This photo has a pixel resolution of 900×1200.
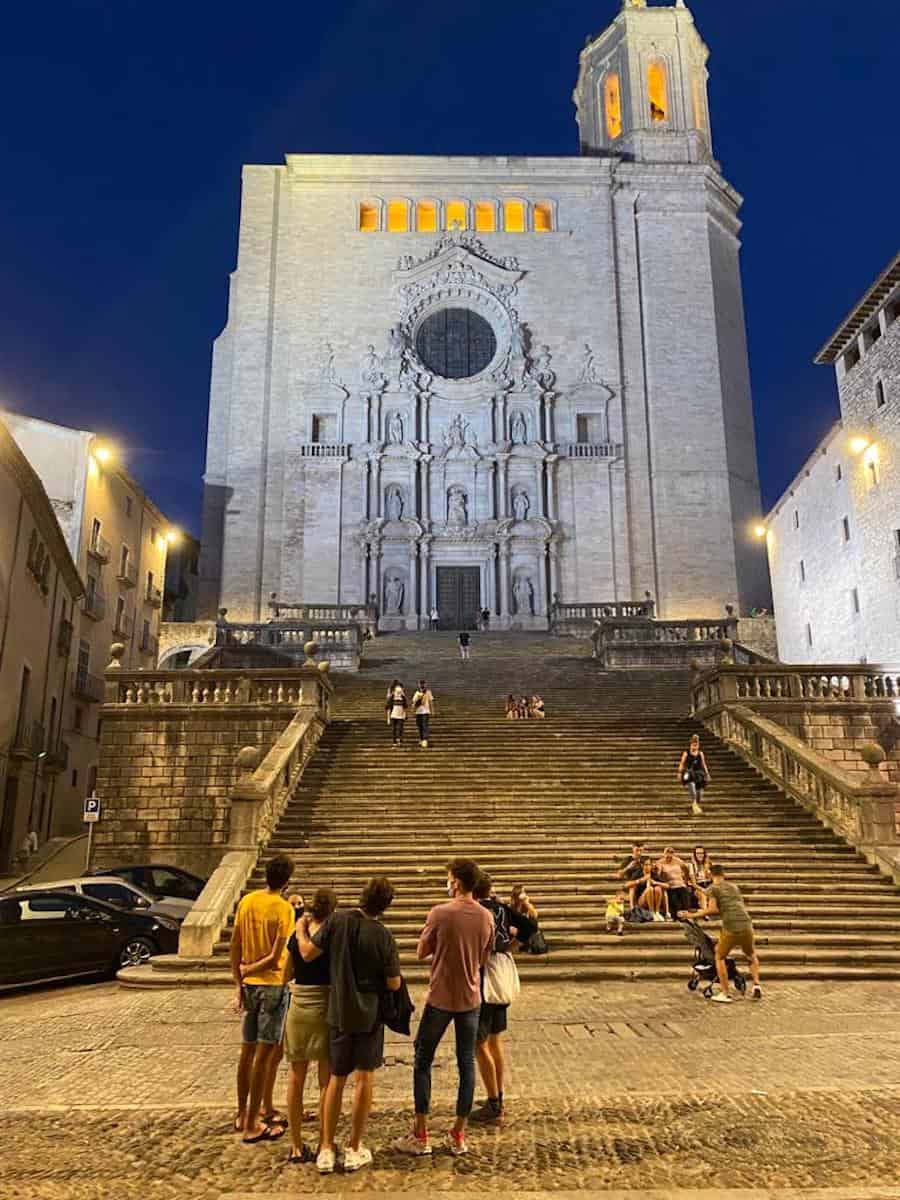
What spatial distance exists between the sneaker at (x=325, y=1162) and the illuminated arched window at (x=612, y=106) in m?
48.5

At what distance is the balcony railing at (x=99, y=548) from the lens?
31.6 meters

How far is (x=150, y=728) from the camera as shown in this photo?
17.6 meters

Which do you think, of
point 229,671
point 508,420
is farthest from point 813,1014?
point 508,420

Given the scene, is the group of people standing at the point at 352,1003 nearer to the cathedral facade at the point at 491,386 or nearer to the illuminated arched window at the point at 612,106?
the cathedral facade at the point at 491,386

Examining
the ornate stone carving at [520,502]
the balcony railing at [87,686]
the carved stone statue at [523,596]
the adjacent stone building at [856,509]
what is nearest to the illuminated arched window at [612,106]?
the ornate stone carving at [520,502]

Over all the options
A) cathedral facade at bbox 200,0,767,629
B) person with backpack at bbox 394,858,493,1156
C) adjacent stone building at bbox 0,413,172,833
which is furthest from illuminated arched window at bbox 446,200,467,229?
person with backpack at bbox 394,858,493,1156

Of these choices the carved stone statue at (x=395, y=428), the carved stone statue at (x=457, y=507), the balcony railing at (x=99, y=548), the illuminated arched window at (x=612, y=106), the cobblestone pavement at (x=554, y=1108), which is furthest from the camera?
the illuminated arched window at (x=612, y=106)

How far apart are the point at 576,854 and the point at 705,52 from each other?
149 feet

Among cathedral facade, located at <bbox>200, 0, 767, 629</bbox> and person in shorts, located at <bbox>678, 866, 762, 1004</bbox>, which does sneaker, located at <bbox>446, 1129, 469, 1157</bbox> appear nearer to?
person in shorts, located at <bbox>678, 866, 762, 1004</bbox>

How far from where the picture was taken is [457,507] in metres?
38.7

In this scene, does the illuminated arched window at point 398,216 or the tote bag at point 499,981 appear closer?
the tote bag at point 499,981

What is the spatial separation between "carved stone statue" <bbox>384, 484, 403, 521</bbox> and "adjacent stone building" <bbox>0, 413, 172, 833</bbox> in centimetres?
1000

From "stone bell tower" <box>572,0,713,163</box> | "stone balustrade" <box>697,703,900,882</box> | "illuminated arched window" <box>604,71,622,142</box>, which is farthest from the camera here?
"illuminated arched window" <box>604,71,622,142</box>

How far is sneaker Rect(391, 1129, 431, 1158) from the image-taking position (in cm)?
506
